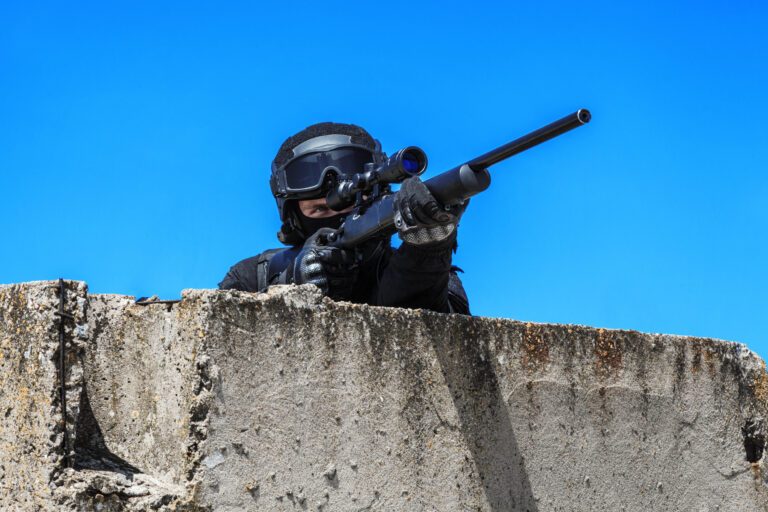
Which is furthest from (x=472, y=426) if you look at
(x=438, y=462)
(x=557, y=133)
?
(x=557, y=133)

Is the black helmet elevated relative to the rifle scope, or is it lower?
elevated

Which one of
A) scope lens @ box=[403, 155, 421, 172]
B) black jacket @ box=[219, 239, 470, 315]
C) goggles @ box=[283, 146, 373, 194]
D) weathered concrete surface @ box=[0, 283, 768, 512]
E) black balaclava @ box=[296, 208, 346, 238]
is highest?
goggles @ box=[283, 146, 373, 194]

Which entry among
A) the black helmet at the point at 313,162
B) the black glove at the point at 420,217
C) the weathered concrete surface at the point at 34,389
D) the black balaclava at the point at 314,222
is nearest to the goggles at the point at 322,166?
the black helmet at the point at 313,162

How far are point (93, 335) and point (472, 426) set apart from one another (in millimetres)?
1346

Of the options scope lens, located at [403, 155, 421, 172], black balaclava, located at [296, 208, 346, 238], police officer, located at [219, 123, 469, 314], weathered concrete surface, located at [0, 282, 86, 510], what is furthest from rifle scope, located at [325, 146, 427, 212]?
weathered concrete surface, located at [0, 282, 86, 510]

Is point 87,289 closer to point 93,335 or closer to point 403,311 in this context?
point 93,335

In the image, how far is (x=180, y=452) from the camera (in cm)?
323

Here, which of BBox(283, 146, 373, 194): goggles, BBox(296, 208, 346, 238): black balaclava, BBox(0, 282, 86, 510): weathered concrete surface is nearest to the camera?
BBox(0, 282, 86, 510): weathered concrete surface

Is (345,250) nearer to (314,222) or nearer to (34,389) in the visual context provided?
(314,222)

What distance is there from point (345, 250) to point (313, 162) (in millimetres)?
733

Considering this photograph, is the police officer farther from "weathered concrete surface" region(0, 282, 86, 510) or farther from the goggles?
"weathered concrete surface" region(0, 282, 86, 510)

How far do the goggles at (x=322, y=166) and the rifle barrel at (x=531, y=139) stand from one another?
131cm

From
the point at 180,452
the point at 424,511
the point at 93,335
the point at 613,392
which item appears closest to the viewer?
the point at 180,452

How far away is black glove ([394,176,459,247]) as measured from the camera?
369cm
